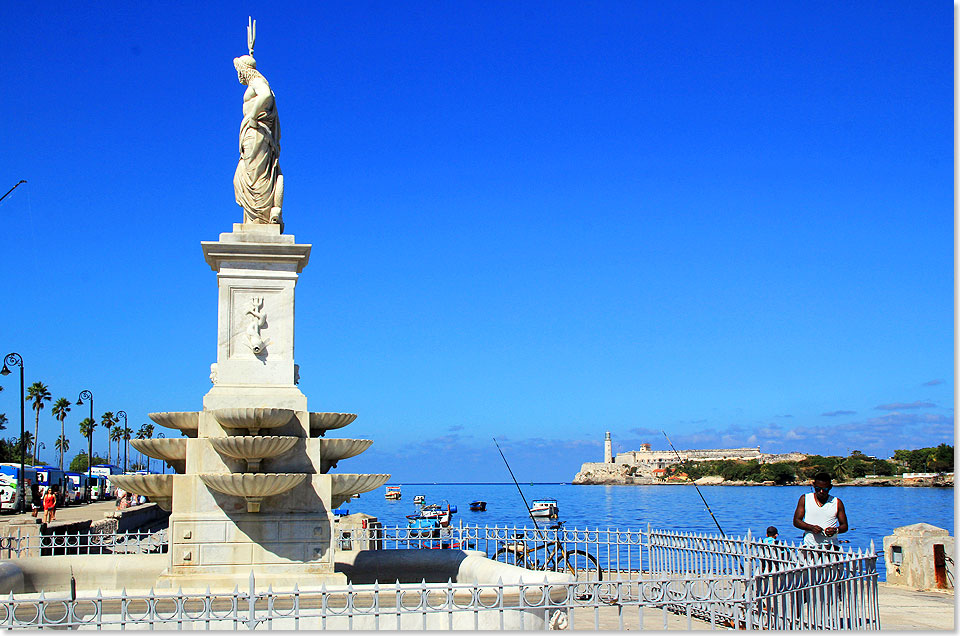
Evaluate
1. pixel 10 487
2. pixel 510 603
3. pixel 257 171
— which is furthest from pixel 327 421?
pixel 10 487

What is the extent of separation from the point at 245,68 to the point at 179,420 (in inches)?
206

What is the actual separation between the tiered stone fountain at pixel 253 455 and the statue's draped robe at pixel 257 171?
48 centimetres

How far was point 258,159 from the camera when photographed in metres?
13.0

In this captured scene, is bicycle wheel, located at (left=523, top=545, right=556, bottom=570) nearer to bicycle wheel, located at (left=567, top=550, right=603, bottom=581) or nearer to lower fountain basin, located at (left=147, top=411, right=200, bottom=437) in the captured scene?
bicycle wheel, located at (left=567, top=550, right=603, bottom=581)

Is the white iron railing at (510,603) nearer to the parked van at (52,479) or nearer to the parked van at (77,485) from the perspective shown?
the parked van at (52,479)

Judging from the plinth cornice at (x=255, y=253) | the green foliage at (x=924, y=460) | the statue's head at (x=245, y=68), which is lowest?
the green foliage at (x=924, y=460)

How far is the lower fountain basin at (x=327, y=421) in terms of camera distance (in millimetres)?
12259

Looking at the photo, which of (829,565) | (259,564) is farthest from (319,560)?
(829,565)

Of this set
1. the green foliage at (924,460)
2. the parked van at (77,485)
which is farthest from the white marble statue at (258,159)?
the green foliage at (924,460)

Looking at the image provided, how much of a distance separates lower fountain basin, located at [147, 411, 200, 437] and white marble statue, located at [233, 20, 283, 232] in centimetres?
294

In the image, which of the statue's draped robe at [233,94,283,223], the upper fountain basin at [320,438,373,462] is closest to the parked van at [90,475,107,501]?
the statue's draped robe at [233,94,283,223]

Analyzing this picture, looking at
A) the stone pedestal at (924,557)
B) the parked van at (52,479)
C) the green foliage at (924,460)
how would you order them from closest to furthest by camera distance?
1. the stone pedestal at (924,557)
2. the parked van at (52,479)
3. the green foliage at (924,460)

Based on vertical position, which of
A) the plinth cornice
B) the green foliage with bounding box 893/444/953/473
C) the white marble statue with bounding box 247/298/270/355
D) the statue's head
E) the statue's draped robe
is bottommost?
the green foliage with bounding box 893/444/953/473

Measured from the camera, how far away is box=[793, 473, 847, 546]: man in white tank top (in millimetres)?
11273
